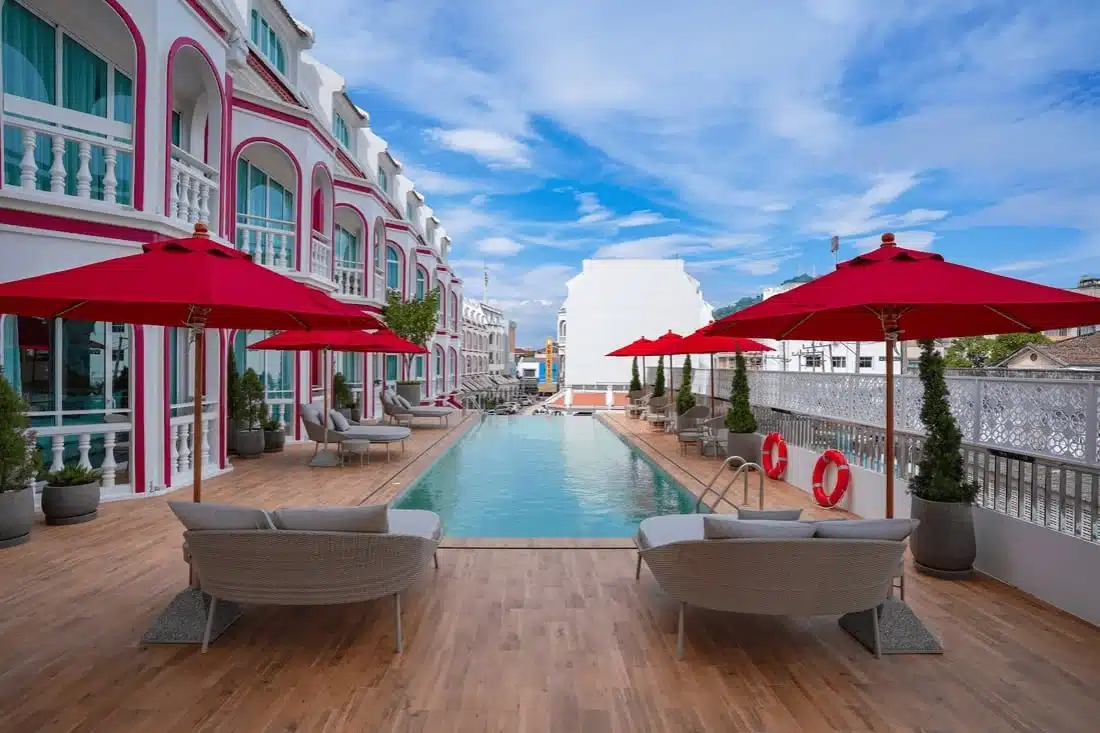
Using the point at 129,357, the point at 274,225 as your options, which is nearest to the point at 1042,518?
the point at 129,357

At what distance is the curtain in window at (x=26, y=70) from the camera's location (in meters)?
7.22

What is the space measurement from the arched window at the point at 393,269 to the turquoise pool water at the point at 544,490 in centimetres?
862

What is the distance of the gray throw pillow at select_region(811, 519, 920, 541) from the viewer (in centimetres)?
368

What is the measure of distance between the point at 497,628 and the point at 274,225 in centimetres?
1261

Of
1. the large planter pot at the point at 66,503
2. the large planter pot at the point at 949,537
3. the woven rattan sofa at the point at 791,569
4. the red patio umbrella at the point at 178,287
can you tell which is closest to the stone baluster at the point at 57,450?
the large planter pot at the point at 66,503

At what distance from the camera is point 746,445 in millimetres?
10609

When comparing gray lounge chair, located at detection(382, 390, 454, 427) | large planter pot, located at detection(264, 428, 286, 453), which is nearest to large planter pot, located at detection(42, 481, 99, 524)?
large planter pot, located at detection(264, 428, 286, 453)

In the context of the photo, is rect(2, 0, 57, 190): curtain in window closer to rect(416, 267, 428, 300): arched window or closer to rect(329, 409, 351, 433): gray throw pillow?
rect(329, 409, 351, 433): gray throw pillow

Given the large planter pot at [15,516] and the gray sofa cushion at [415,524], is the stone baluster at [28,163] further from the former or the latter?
the gray sofa cushion at [415,524]

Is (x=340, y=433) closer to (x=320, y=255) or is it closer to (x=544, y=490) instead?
(x=544, y=490)

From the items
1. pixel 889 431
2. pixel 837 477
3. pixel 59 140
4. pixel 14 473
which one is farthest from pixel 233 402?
pixel 889 431

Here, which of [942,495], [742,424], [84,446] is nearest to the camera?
[942,495]

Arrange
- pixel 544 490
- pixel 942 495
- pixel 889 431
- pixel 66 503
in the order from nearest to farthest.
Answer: pixel 889 431
pixel 942 495
pixel 66 503
pixel 544 490

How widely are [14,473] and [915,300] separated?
7428mm
